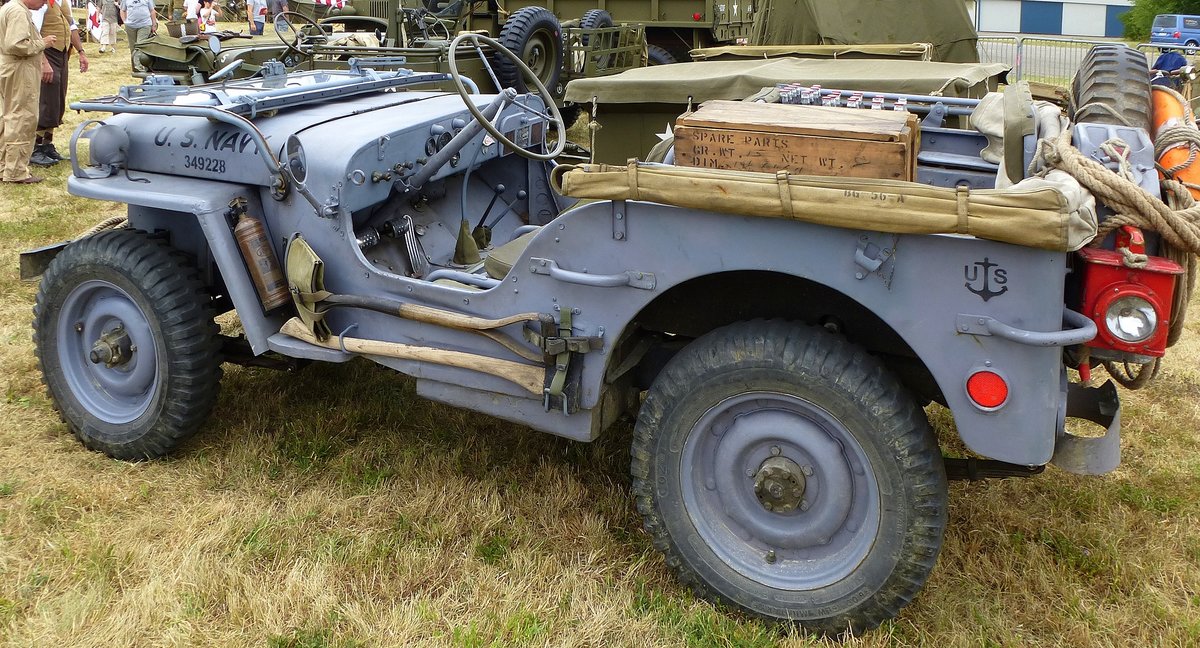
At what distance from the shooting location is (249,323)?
3.33m

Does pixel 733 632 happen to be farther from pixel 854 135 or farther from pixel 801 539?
pixel 854 135

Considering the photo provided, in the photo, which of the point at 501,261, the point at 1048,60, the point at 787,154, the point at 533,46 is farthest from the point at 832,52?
the point at 1048,60

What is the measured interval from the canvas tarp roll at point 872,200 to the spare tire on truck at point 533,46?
7.16 metres

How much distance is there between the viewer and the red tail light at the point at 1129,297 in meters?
2.23

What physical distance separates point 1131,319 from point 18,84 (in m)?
8.71

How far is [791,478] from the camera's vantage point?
267 cm

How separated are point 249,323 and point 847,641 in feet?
Result: 6.87

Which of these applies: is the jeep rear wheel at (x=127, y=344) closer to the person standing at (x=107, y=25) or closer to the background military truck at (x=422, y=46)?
the background military truck at (x=422, y=46)

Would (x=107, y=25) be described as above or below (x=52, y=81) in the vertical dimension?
above

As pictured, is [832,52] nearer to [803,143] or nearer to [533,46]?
[533,46]

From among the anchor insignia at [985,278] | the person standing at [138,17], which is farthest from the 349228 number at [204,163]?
the person standing at [138,17]

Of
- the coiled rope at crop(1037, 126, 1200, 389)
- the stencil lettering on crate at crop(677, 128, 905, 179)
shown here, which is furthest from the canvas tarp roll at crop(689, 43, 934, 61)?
the coiled rope at crop(1037, 126, 1200, 389)

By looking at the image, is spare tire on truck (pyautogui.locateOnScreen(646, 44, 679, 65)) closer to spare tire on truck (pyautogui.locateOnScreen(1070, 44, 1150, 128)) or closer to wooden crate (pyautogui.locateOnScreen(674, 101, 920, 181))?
spare tire on truck (pyautogui.locateOnScreen(1070, 44, 1150, 128))

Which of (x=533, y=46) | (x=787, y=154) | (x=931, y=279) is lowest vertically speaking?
(x=931, y=279)
